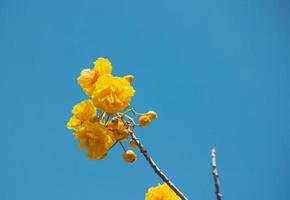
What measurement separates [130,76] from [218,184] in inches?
40.9

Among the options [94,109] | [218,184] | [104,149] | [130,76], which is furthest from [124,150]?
[218,184]

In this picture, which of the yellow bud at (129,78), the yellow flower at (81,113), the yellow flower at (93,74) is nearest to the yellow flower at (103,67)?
the yellow flower at (93,74)

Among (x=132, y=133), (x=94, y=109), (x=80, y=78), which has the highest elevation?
(x=80, y=78)

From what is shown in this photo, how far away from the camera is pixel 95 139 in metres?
2.17

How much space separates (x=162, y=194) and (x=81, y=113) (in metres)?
0.87

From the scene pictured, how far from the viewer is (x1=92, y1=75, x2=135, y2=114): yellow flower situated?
2209 millimetres

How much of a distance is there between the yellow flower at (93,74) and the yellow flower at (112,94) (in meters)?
0.13

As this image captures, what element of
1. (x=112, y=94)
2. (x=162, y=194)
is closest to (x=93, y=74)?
(x=112, y=94)

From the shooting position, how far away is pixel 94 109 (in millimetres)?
2373

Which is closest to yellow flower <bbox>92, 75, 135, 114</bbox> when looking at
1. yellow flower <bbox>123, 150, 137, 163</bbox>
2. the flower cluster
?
the flower cluster

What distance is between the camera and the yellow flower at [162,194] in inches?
101

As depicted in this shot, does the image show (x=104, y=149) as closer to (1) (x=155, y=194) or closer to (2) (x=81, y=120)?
(2) (x=81, y=120)

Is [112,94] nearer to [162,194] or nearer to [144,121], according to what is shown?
[144,121]

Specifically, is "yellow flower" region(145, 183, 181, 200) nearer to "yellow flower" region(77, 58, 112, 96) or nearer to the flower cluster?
the flower cluster
